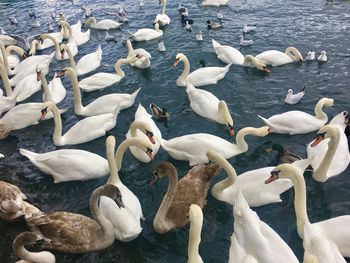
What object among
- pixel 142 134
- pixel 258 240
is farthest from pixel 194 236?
pixel 142 134

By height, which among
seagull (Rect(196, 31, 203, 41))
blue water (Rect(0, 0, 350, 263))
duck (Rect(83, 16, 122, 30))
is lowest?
blue water (Rect(0, 0, 350, 263))

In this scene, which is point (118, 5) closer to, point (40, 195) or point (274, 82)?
point (274, 82)

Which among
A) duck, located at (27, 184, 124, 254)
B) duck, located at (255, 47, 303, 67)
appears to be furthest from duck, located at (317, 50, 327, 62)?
duck, located at (27, 184, 124, 254)

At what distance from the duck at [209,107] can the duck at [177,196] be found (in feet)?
8.68

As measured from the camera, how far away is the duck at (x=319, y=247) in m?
6.50

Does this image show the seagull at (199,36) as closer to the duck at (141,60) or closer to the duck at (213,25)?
the duck at (213,25)

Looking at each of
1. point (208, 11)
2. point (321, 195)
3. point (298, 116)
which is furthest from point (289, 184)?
point (208, 11)

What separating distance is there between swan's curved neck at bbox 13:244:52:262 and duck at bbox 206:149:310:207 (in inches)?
155

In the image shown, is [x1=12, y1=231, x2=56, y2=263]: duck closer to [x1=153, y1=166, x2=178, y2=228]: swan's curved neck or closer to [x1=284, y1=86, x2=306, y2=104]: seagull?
[x1=153, y1=166, x2=178, y2=228]: swan's curved neck

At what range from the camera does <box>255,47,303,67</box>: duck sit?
15008 millimetres

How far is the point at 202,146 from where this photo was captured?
9992 millimetres

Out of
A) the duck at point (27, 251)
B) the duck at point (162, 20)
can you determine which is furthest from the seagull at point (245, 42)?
the duck at point (27, 251)

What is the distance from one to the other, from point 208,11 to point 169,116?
1080cm

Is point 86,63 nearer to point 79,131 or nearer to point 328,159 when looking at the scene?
point 79,131
